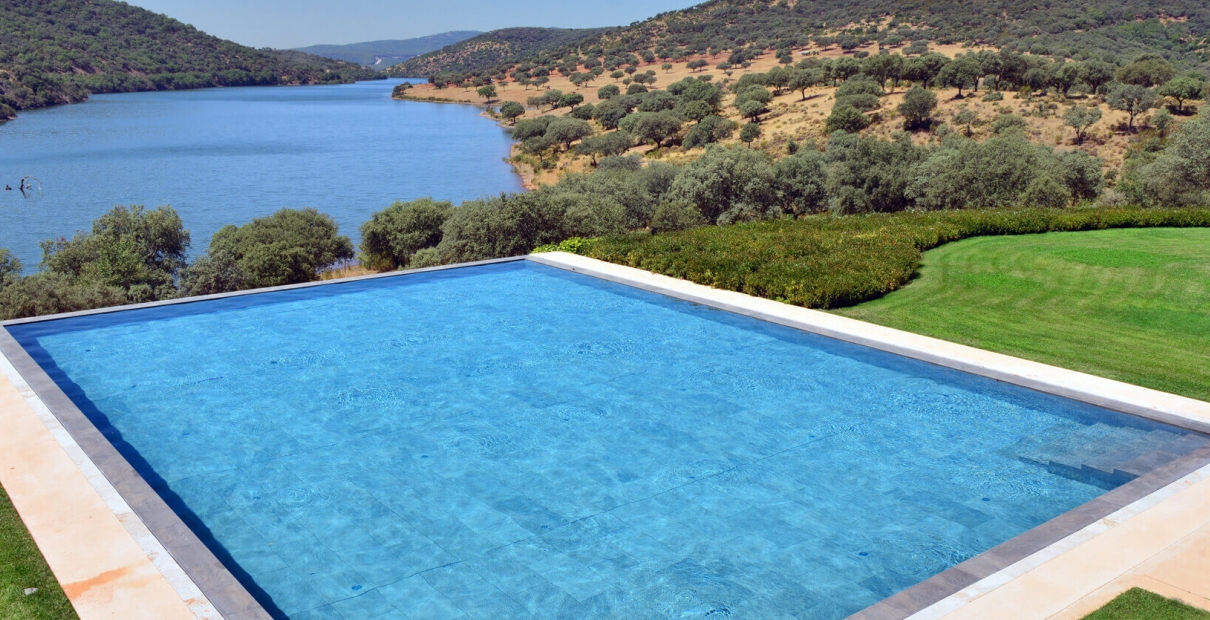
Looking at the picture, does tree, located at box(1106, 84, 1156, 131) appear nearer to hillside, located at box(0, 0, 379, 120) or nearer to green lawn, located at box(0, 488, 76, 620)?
green lawn, located at box(0, 488, 76, 620)

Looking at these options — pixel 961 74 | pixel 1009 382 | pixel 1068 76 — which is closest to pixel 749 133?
pixel 961 74

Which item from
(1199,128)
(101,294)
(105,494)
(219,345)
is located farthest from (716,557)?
(1199,128)

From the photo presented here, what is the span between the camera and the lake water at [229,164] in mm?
43375

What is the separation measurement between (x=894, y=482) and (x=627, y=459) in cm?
253

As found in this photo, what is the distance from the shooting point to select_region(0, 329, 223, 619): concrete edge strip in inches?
222

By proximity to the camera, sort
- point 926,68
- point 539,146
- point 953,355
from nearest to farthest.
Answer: point 953,355 < point 926,68 < point 539,146

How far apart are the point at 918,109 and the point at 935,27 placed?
4052 centimetres

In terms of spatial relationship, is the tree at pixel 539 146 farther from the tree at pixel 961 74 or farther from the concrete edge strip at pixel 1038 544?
the concrete edge strip at pixel 1038 544

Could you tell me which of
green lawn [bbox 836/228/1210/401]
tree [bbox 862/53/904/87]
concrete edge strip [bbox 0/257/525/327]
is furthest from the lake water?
green lawn [bbox 836/228/1210/401]

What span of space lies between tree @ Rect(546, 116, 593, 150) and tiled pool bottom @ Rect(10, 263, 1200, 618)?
173ft

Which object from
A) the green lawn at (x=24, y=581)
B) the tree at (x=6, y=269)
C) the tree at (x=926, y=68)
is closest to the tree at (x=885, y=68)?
the tree at (x=926, y=68)

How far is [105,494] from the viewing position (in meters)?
7.08

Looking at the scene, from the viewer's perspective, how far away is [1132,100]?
44719 mm

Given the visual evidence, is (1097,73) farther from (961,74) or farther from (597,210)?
(597,210)
